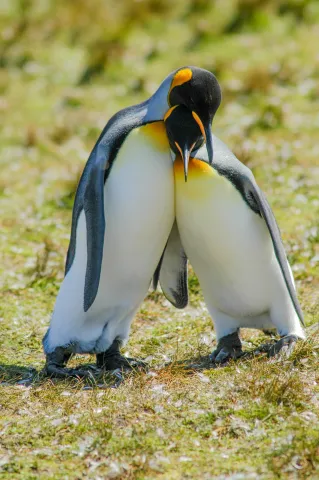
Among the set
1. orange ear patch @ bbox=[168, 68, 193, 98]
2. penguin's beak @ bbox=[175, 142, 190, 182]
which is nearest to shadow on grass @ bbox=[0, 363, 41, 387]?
penguin's beak @ bbox=[175, 142, 190, 182]

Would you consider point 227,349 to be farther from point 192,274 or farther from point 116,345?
point 192,274

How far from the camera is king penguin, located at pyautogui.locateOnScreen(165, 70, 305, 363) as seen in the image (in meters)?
4.80

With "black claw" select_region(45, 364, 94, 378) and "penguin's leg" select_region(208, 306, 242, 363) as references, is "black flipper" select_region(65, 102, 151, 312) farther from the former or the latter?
"penguin's leg" select_region(208, 306, 242, 363)

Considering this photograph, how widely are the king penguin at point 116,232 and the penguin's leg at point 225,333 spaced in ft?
1.61

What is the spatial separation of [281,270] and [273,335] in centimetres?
76

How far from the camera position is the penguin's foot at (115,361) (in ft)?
16.8

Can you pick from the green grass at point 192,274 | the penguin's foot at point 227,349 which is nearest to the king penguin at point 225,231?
the penguin's foot at point 227,349

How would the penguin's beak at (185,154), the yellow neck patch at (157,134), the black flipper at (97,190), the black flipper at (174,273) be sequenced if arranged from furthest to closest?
the black flipper at (174,273) < the yellow neck patch at (157,134) < the black flipper at (97,190) < the penguin's beak at (185,154)

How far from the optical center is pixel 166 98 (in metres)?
4.91

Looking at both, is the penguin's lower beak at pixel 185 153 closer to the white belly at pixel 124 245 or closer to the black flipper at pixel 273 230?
the white belly at pixel 124 245

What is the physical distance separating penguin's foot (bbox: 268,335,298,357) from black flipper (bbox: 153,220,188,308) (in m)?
0.85

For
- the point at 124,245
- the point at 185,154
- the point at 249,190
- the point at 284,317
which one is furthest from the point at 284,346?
the point at 185,154

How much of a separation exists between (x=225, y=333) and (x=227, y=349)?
0.13m

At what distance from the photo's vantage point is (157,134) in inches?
193
